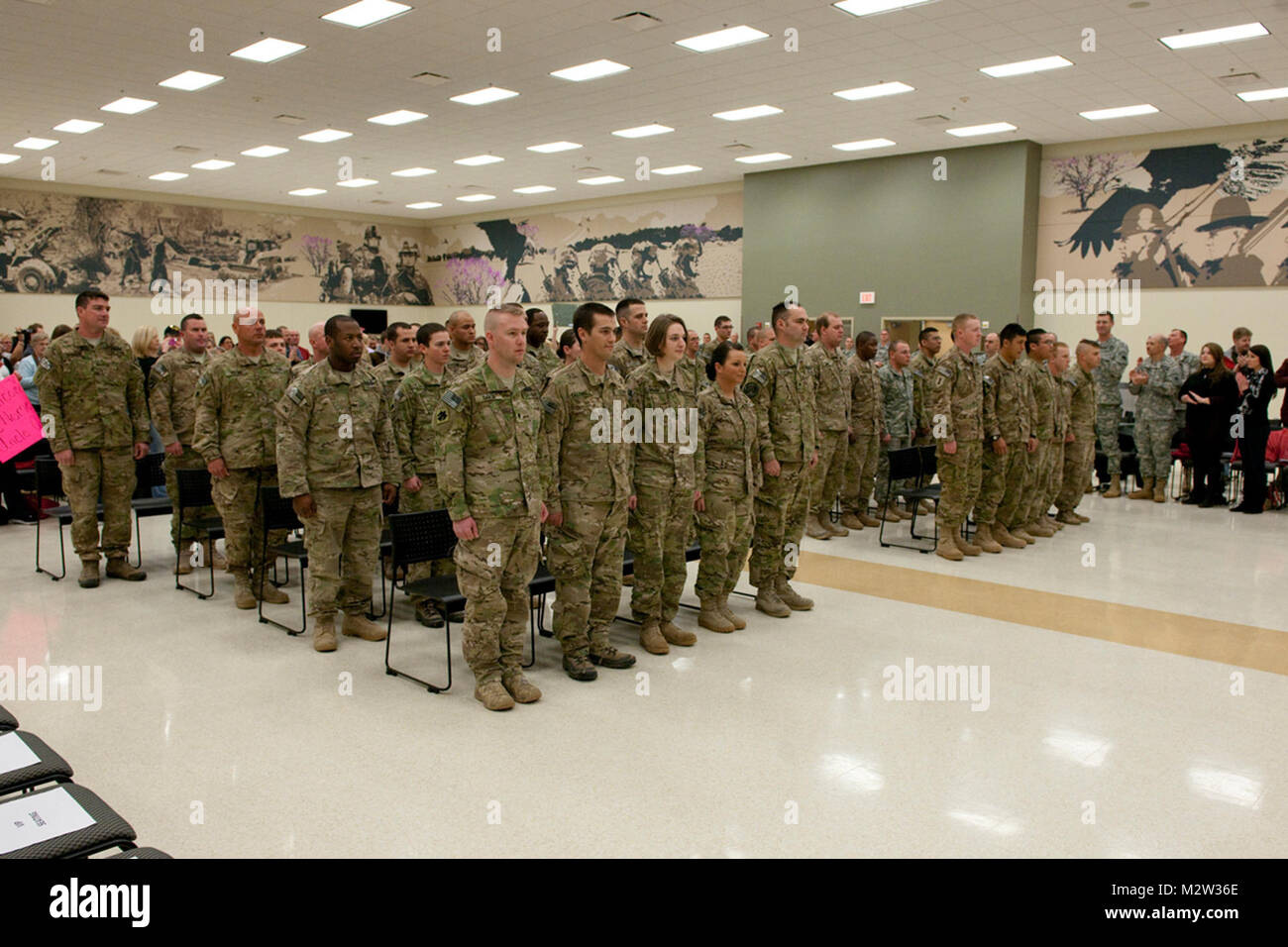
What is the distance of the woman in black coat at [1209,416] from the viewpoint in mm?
9570

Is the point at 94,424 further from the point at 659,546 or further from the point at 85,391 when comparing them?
the point at 659,546

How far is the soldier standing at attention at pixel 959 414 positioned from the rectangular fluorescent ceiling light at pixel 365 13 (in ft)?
19.0

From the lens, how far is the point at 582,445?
4527 millimetres

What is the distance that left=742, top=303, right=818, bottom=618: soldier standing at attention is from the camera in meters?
5.61

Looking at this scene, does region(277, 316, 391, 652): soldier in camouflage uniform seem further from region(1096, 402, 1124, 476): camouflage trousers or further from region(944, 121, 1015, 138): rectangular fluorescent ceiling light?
region(944, 121, 1015, 138): rectangular fluorescent ceiling light

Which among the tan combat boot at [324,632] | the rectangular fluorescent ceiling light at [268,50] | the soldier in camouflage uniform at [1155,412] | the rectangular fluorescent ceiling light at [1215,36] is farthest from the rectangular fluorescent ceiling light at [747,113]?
the tan combat boot at [324,632]

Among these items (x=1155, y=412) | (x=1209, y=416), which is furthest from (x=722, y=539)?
(x=1155, y=412)

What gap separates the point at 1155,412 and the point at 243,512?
30.9 feet

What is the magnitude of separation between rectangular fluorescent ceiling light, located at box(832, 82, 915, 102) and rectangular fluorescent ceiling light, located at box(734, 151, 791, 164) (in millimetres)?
3595

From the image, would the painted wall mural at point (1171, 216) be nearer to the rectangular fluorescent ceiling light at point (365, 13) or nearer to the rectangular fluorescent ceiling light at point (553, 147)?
the rectangular fluorescent ceiling light at point (553, 147)

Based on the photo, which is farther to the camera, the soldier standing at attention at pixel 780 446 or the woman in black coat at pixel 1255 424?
the woman in black coat at pixel 1255 424

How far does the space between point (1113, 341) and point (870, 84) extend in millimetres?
4165

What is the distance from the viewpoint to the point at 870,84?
10922 millimetres

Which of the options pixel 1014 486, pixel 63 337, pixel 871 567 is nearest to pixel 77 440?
pixel 63 337
